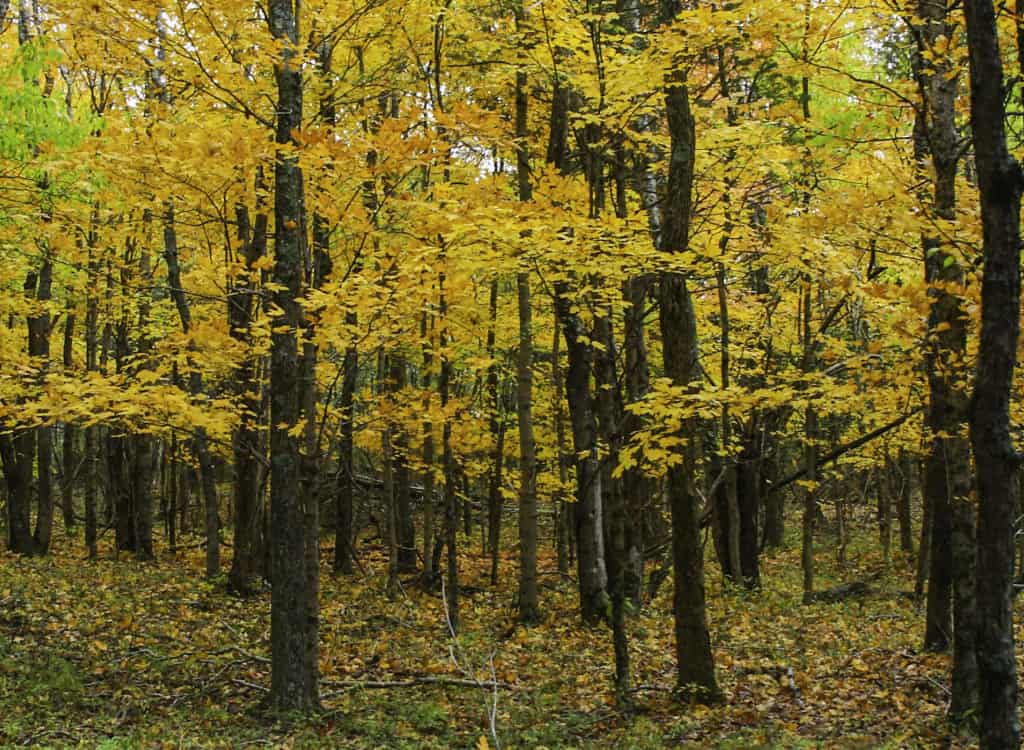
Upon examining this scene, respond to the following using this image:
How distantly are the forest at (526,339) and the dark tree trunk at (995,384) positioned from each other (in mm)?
16

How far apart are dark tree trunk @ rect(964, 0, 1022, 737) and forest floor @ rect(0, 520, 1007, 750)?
2.72 metres

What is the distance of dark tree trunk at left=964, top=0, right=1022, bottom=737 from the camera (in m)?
3.87

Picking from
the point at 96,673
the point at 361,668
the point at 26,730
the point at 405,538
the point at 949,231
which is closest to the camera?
the point at 949,231

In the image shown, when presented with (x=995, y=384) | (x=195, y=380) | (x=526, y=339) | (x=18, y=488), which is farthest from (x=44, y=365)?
(x=995, y=384)

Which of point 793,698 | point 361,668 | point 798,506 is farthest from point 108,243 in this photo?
point 798,506

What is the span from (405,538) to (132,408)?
427 inches

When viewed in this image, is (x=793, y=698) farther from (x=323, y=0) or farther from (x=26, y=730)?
(x=323, y=0)

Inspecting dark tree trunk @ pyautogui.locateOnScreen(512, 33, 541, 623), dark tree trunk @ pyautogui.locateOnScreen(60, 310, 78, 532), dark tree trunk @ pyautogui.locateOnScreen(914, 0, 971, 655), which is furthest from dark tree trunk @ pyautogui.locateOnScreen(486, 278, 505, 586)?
dark tree trunk @ pyautogui.locateOnScreen(914, 0, 971, 655)

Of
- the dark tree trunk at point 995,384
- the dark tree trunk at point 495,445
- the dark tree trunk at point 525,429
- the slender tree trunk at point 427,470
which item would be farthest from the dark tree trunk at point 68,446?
the dark tree trunk at point 995,384

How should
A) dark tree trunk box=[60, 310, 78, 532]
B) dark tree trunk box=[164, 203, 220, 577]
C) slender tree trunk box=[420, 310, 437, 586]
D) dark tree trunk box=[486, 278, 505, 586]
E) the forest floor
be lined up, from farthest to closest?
dark tree trunk box=[60, 310, 78, 532], dark tree trunk box=[486, 278, 505, 586], slender tree trunk box=[420, 310, 437, 586], dark tree trunk box=[164, 203, 220, 577], the forest floor

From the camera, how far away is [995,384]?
3928 mm

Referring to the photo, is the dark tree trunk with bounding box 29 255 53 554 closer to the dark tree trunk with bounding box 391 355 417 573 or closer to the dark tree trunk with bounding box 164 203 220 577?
the dark tree trunk with bounding box 164 203 220 577

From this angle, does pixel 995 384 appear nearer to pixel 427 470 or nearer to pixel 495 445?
pixel 427 470

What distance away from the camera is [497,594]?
17.5 metres
